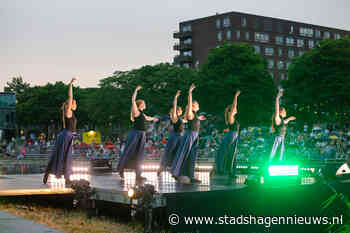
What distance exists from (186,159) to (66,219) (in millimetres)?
4201

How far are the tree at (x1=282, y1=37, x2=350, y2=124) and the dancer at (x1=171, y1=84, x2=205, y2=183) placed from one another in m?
36.2

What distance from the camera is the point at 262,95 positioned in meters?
56.6

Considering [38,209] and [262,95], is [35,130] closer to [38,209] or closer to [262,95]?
[262,95]

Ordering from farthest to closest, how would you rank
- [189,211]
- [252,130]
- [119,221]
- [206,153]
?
1. [252,130]
2. [206,153]
3. [119,221]
4. [189,211]

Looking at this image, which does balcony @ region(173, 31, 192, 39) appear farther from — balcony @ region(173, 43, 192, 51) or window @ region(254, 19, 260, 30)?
window @ region(254, 19, 260, 30)

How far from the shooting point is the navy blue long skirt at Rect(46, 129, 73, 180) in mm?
15055

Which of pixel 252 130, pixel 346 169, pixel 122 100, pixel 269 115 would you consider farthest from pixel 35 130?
pixel 346 169

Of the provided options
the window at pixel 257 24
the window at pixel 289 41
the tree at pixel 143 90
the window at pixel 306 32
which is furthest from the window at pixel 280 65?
the tree at pixel 143 90

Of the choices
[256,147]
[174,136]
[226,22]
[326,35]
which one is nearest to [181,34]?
[226,22]

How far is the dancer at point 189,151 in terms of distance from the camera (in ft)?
51.8

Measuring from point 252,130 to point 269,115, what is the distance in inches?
658

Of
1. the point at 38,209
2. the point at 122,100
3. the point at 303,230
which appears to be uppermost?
the point at 122,100

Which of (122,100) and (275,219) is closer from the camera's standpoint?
(275,219)

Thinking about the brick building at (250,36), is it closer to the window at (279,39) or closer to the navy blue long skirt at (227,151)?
the window at (279,39)
